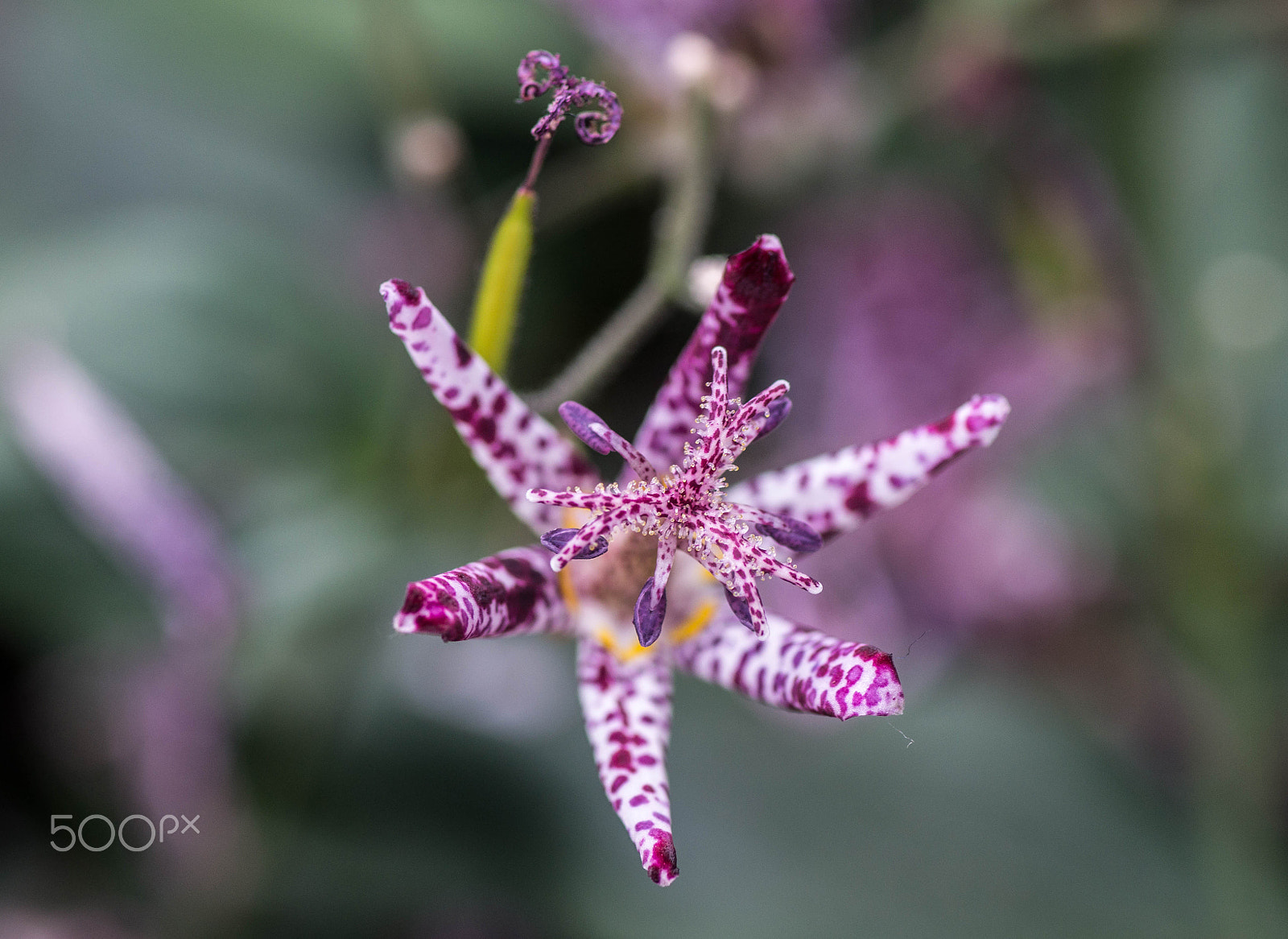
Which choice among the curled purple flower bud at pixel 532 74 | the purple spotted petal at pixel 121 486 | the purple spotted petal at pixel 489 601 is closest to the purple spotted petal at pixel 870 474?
the purple spotted petal at pixel 489 601

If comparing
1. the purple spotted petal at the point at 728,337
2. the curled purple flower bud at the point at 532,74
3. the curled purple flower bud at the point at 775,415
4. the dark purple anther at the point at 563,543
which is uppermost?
the curled purple flower bud at the point at 532,74

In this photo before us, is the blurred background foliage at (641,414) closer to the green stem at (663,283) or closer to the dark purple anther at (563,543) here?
the green stem at (663,283)

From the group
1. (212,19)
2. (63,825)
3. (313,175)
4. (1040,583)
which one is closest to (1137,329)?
(1040,583)

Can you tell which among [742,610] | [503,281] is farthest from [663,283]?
[742,610]

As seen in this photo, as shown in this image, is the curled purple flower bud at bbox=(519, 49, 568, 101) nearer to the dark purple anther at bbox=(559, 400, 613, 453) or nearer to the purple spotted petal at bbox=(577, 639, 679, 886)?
the dark purple anther at bbox=(559, 400, 613, 453)

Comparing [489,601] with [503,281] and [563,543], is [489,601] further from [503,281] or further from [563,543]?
[503,281]

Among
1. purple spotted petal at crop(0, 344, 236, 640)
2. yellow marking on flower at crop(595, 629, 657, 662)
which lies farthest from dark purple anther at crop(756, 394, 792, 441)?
purple spotted petal at crop(0, 344, 236, 640)

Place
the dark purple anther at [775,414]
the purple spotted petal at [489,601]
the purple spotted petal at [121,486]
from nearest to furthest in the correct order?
the purple spotted petal at [489,601] → the dark purple anther at [775,414] → the purple spotted petal at [121,486]
